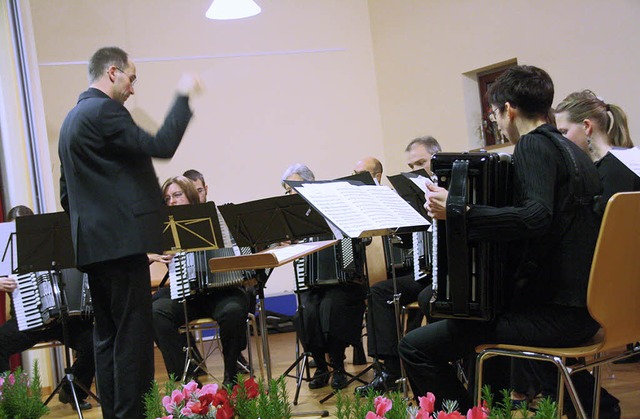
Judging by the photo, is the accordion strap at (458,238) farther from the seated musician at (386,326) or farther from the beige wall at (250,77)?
the beige wall at (250,77)

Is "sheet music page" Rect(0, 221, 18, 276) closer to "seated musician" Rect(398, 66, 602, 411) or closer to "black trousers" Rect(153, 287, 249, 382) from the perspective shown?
"black trousers" Rect(153, 287, 249, 382)

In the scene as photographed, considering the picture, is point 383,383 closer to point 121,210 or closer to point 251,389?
Answer: point 121,210

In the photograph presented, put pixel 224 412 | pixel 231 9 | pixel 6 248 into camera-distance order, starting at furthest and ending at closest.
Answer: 1. pixel 231 9
2. pixel 6 248
3. pixel 224 412

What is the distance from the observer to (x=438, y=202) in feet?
7.83

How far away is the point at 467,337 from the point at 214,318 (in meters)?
2.56

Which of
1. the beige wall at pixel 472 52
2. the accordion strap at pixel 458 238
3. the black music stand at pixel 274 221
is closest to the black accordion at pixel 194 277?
the black music stand at pixel 274 221

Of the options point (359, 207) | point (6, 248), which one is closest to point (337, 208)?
point (359, 207)

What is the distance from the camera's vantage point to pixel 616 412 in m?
2.91

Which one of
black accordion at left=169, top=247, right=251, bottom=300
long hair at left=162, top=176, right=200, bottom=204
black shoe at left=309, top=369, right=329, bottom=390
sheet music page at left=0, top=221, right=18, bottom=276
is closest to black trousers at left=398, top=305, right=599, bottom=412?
black shoe at left=309, top=369, right=329, bottom=390

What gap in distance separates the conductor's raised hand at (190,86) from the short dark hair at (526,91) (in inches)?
49.0

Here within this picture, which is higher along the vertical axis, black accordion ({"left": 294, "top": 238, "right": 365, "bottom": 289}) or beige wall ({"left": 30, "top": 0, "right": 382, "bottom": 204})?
beige wall ({"left": 30, "top": 0, "right": 382, "bottom": 204})

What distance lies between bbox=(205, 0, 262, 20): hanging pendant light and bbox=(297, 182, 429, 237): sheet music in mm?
2923

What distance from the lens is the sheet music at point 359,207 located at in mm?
2994

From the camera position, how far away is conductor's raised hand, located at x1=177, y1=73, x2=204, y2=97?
123 inches
